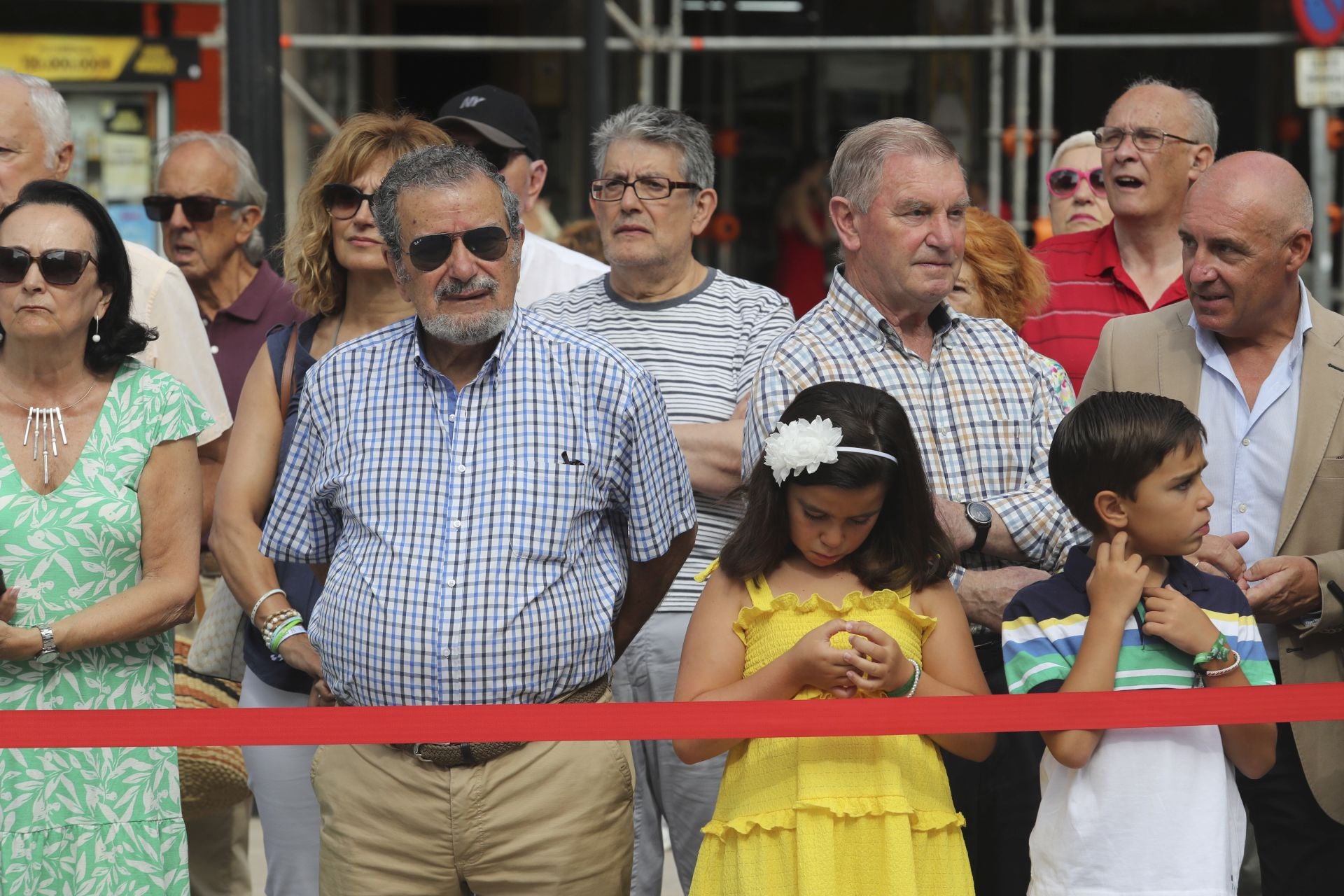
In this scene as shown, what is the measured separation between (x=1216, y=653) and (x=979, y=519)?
640 millimetres

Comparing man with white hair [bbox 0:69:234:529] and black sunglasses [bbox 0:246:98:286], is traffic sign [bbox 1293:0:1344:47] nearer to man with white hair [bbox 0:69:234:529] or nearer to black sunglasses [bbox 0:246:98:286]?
man with white hair [bbox 0:69:234:529]

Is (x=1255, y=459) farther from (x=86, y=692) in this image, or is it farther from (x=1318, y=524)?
(x=86, y=692)

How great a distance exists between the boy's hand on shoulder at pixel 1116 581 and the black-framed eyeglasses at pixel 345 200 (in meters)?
2.00

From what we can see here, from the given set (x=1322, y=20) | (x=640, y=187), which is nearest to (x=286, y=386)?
(x=640, y=187)

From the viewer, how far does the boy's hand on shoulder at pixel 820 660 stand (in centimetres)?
328

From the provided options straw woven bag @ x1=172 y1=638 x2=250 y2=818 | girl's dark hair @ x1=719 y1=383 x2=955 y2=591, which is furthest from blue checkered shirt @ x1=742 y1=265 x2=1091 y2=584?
straw woven bag @ x1=172 y1=638 x2=250 y2=818

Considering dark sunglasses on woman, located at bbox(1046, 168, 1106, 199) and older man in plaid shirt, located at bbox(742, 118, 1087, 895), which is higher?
dark sunglasses on woman, located at bbox(1046, 168, 1106, 199)

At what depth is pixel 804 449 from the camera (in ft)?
11.1

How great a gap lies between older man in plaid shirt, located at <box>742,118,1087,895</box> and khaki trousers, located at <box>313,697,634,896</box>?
0.88 metres

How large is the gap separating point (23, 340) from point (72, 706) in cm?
81

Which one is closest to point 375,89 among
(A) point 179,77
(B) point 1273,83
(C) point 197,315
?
(A) point 179,77

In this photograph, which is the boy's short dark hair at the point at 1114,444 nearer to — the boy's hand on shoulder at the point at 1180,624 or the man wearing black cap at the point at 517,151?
the boy's hand on shoulder at the point at 1180,624

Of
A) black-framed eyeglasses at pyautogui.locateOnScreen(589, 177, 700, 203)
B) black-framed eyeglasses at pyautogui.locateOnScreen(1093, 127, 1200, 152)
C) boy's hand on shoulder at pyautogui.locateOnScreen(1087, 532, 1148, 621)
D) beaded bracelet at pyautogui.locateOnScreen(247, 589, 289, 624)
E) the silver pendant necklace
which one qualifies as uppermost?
black-framed eyeglasses at pyautogui.locateOnScreen(1093, 127, 1200, 152)

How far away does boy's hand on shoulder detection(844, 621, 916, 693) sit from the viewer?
327 cm
